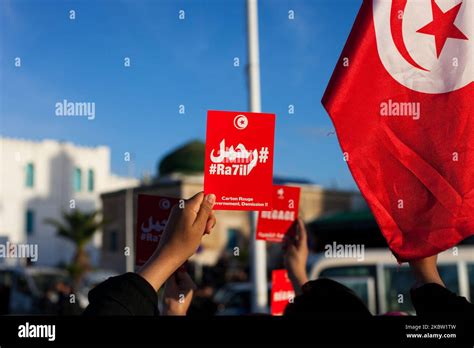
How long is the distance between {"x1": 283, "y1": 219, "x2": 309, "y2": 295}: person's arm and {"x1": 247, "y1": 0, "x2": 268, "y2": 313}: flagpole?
3.40 meters

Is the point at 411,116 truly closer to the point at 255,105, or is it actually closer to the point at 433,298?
the point at 433,298

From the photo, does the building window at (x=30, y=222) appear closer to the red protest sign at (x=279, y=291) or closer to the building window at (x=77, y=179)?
the building window at (x=77, y=179)

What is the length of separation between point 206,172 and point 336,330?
1.92ft

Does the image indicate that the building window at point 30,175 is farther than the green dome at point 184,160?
No

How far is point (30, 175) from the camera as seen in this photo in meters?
41.8

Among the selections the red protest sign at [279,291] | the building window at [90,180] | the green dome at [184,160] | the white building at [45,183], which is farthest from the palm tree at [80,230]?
the red protest sign at [279,291]

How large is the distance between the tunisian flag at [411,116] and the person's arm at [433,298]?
0.29ft

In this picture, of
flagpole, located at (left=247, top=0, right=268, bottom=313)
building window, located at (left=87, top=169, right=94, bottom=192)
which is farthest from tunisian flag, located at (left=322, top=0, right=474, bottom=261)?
building window, located at (left=87, top=169, right=94, bottom=192)

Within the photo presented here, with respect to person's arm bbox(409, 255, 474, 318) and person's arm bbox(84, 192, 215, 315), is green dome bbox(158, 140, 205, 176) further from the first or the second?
person's arm bbox(84, 192, 215, 315)

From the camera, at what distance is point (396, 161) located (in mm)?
2012

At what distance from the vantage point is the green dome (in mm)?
43719

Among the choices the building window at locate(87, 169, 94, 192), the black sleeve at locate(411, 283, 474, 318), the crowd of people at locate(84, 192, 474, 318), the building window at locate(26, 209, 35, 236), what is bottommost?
the building window at locate(26, 209, 35, 236)

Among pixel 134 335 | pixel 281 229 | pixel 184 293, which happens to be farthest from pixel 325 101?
pixel 281 229

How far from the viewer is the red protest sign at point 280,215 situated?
12.4ft
